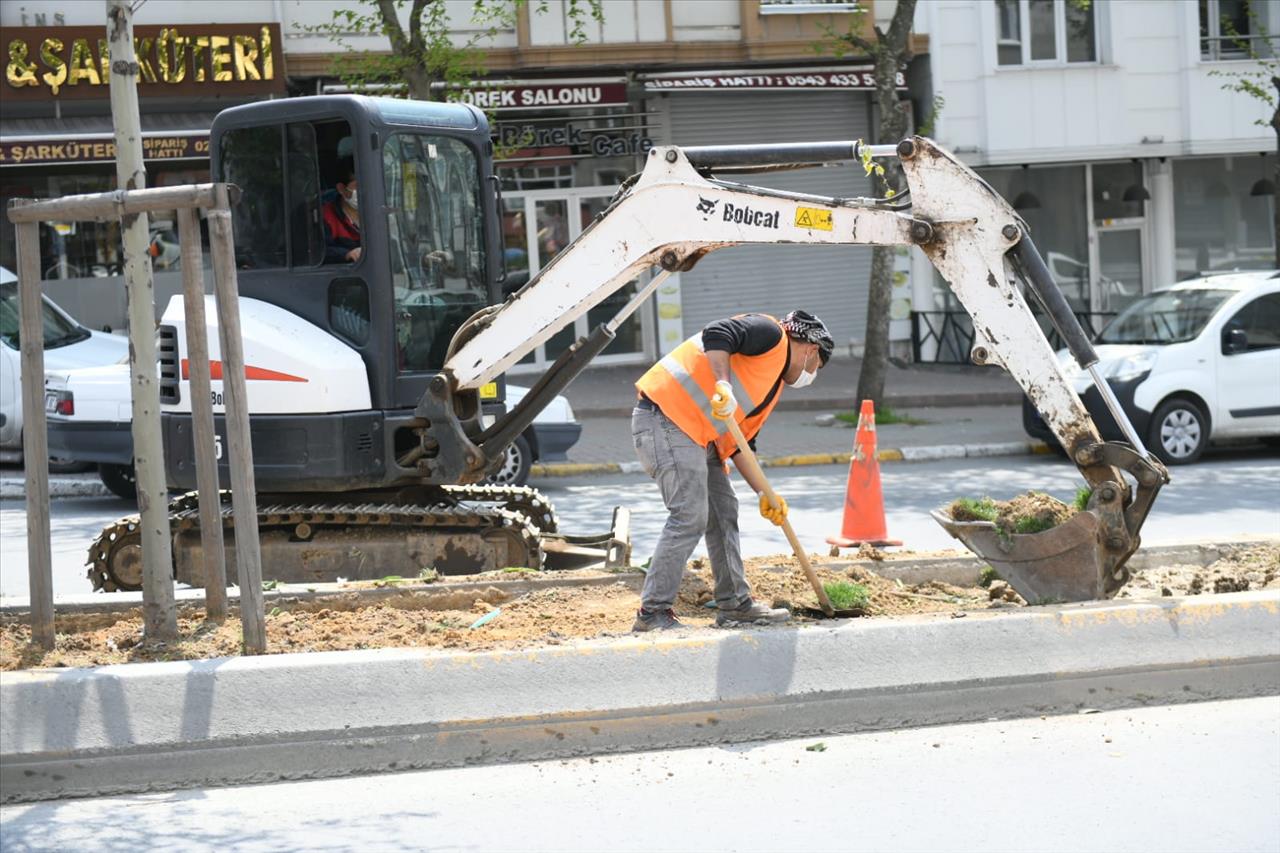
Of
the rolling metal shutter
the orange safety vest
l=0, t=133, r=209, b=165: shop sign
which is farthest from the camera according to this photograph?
the rolling metal shutter

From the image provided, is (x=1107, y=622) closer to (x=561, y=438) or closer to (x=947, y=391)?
(x=561, y=438)

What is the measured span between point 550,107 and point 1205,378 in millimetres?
10126

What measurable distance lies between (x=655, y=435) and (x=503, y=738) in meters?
1.59

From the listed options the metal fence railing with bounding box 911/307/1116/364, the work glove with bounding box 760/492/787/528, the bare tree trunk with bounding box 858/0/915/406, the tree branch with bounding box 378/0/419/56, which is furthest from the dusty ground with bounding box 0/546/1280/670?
the metal fence railing with bounding box 911/307/1116/364

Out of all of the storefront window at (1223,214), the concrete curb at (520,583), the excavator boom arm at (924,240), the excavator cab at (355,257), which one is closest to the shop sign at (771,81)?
the storefront window at (1223,214)

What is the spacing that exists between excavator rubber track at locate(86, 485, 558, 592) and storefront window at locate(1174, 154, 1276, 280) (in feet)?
63.7

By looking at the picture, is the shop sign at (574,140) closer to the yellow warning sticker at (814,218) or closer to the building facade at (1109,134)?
the building facade at (1109,134)

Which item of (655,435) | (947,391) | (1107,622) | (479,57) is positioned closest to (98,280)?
(479,57)

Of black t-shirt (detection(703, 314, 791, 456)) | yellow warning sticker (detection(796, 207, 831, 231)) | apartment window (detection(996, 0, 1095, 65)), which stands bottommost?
black t-shirt (detection(703, 314, 791, 456))

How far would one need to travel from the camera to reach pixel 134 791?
579cm

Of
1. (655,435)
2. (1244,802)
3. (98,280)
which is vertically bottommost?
(1244,802)

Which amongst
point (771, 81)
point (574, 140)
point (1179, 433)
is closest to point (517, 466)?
point (1179, 433)

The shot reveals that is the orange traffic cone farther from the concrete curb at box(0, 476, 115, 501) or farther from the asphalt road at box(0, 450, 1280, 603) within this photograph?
the concrete curb at box(0, 476, 115, 501)

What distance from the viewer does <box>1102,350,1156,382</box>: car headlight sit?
1523 cm
